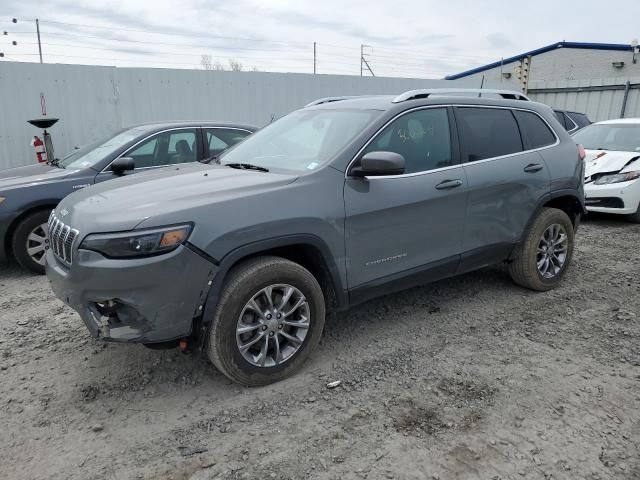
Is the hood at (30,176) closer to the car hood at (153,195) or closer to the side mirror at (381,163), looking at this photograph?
the car hood at (153,195)

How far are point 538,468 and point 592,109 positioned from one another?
19.0 m

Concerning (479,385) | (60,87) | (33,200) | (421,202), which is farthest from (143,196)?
(60,87)

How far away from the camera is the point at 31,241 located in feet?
17.1

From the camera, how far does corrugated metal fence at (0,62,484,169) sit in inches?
368

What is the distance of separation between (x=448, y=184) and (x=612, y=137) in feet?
20.5

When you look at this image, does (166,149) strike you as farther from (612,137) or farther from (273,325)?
(612,137)

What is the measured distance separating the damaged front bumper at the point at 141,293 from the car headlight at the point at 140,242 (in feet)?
0.11

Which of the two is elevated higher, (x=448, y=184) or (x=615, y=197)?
(x=448, y=184)

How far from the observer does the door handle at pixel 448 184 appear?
12.0 ft

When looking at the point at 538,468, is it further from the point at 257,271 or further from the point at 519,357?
the point at 257,271

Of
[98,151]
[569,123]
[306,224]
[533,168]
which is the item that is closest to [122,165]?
[98,151]

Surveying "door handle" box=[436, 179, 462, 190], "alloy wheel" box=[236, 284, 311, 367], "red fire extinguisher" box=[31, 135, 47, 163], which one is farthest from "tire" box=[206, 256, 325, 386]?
"red fire extinguisher" box=[31, 135, 47, 163]

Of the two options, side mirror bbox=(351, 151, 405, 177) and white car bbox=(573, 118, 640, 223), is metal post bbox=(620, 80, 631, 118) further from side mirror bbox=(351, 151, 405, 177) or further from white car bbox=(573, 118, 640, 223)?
side mirror bbox=(351, 151, 405, 177)

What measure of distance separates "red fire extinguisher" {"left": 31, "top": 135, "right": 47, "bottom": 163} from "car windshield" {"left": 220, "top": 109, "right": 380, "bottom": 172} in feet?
22.6
